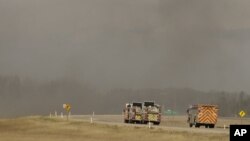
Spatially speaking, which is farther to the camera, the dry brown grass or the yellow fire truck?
the yellow fire truck

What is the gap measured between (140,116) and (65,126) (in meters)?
15.2

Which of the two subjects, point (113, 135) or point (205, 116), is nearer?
point (113, 135)

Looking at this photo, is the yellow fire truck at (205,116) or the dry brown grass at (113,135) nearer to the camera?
the dry brown grass at (113,135)

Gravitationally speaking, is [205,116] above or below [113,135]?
above

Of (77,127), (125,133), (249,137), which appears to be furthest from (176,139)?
(249,137)

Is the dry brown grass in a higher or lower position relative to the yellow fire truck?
lower

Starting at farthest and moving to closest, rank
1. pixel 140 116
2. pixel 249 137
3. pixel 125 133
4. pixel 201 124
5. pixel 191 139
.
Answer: pixel 140 116, pixel 201 124, pixel 125 133, pixel 191 139, pixel 249 137

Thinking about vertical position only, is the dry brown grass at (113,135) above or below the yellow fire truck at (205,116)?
below

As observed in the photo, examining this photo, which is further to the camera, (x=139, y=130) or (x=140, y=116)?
(x=140, y=116)

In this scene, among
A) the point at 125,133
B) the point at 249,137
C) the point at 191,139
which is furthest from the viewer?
the point at 125,133

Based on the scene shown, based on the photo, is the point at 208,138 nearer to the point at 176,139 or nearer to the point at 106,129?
the point at 176,139

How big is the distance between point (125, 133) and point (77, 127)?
46.6 ft

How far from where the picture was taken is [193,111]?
75250mm

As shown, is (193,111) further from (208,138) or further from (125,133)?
(208,138)
